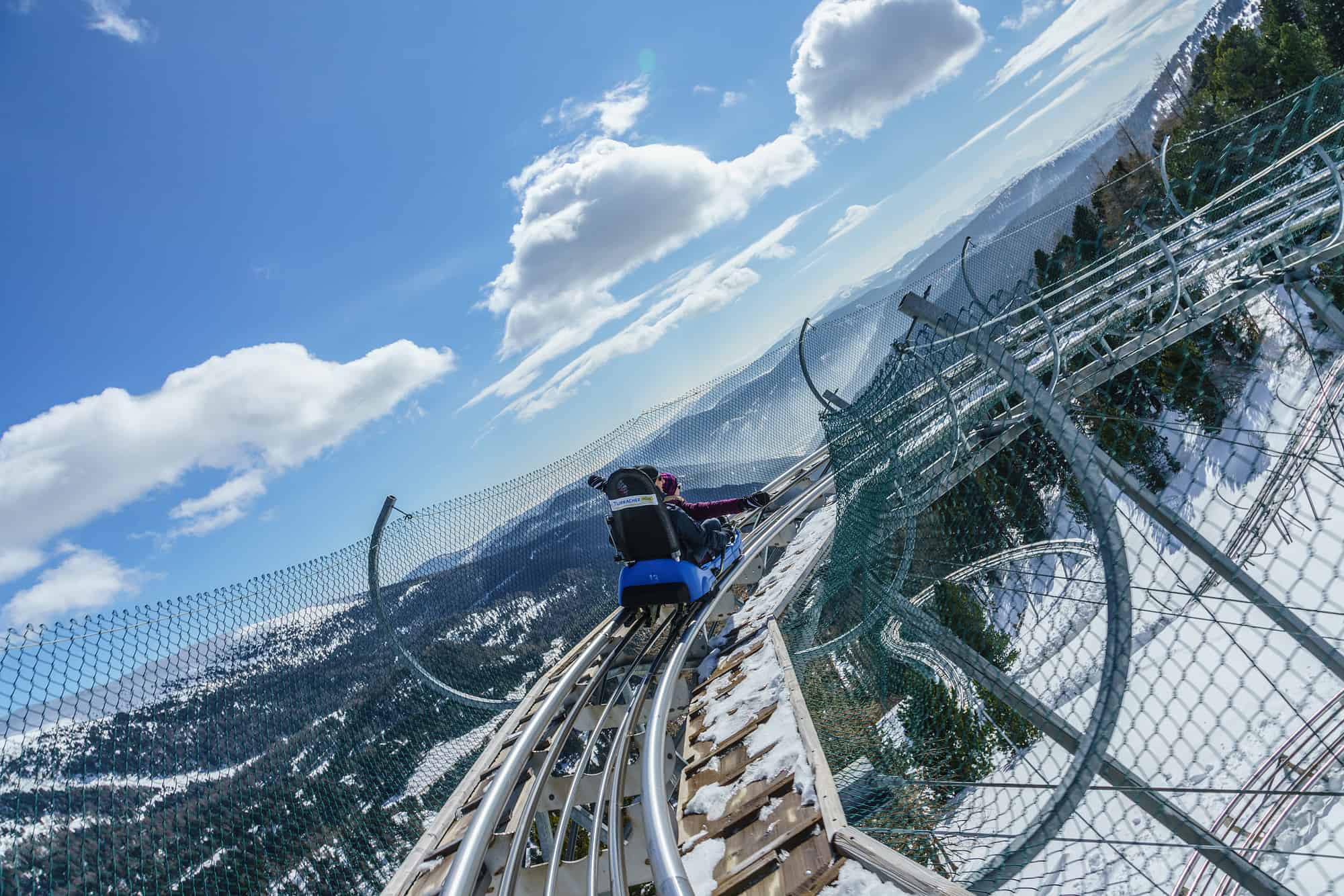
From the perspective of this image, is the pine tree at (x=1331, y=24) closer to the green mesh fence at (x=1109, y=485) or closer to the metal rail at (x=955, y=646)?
the green mesh fence at (x=1109, y=485)

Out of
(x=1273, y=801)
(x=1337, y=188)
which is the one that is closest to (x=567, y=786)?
(x=1337, y=188)

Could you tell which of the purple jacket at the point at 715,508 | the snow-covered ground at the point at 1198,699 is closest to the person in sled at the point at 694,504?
the purple jacket at the point at 715,508

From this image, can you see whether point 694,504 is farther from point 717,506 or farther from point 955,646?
point 955,646

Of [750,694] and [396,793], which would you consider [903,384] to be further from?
[396,793]

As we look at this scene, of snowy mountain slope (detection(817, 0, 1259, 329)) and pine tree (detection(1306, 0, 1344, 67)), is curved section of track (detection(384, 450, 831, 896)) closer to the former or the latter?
snowy mountain slope (detection(817, 0, 1259, 329))

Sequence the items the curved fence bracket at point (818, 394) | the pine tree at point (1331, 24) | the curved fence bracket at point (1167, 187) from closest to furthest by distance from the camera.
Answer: the curved fence bracket at point (1167, 187), the curved fence bracket at point (818, 394), the pine tree at point (1331, 24)
